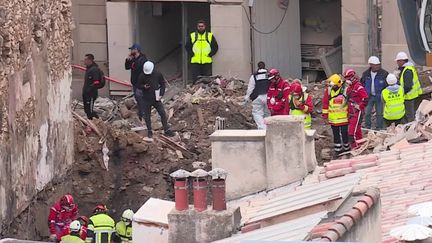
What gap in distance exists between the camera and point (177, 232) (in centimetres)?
1427

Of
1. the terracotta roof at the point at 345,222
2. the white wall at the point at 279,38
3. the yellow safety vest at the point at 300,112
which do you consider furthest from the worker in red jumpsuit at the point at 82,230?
the white wall at the point at 279,38

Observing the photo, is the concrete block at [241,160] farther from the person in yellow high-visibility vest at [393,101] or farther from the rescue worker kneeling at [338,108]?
the person in yellow high-visibility vest at [393,101]

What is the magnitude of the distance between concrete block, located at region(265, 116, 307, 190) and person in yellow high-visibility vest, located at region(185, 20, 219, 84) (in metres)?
13.2

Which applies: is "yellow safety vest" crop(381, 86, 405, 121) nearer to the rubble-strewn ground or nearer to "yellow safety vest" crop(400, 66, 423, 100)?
"yellow safety vest" crop(400, 66, 423, 100)

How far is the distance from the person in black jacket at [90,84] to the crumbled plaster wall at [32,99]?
3.16 metres

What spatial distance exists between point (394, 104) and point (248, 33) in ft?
22.9

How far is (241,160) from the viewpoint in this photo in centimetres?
1725

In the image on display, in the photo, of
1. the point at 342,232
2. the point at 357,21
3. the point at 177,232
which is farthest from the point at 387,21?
the point at 342,232

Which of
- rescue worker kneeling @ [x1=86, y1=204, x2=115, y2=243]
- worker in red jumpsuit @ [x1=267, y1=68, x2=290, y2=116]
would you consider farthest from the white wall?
rescue worker kneeling @ [x1=86, y1=204, x2=115, y2=243]

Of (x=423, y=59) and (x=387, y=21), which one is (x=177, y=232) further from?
(x=387, y=21)

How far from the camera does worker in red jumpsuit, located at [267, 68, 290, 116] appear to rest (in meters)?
24.5

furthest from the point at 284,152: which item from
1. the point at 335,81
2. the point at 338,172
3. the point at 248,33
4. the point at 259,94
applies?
the point at 248,33

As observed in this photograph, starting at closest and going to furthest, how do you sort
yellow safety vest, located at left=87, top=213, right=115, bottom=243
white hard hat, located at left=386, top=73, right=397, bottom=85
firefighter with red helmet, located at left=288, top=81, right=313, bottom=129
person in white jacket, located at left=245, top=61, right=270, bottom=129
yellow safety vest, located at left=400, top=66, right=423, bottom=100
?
yellow safety vest, located at left=87, top=213, right=115, bottom=243, firefighter with red helmet, located at left=288, top=81, right=313, bottom=129, white hard hat, located at left=386, top=73, right=397, bottom=85, yellow safety vest, located at left=400, top=66, right=423, bottom=100, person in white jacket, located at left=245, top=61, right=270, bottom=129

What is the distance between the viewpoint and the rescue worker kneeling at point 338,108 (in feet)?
78.4
